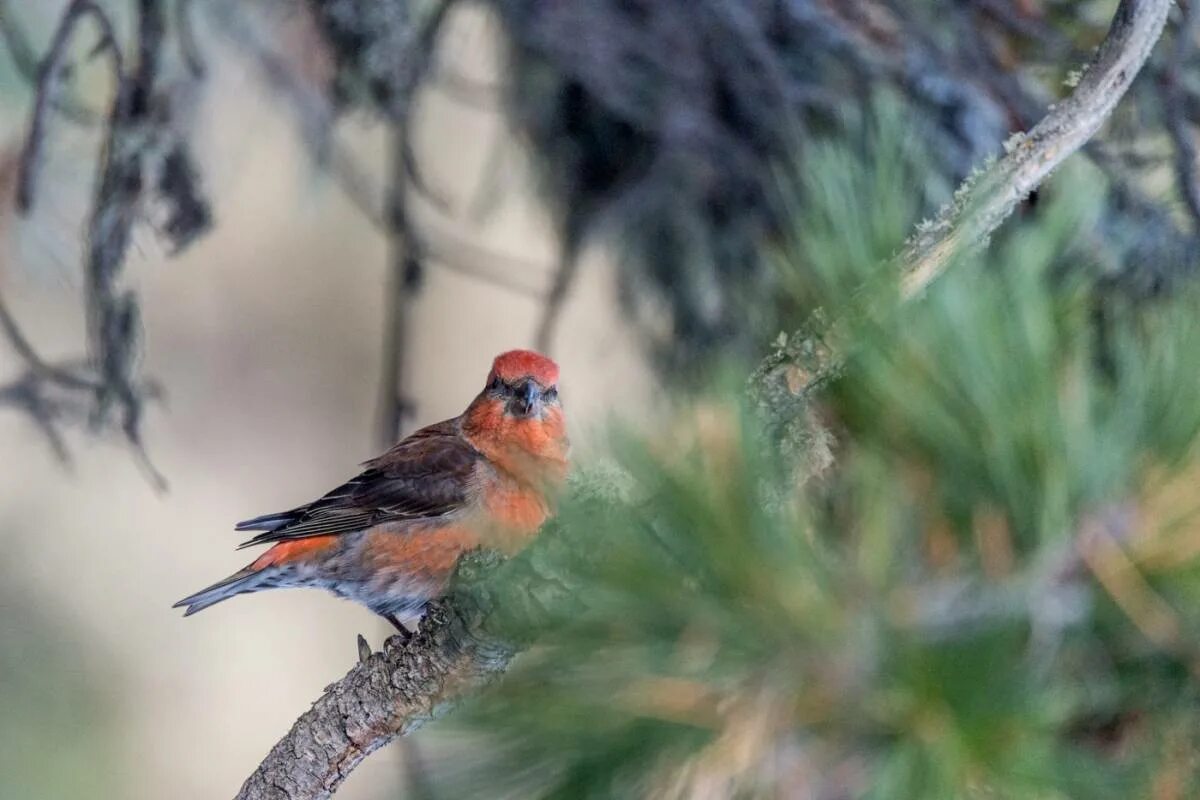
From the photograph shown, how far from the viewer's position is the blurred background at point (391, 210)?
1.40 meters

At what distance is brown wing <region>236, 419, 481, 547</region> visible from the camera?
6.82ft

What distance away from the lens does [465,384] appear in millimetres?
3496

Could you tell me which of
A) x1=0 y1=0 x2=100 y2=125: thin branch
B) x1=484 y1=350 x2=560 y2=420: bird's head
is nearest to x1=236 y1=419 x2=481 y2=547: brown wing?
x1=484 y1=350 x2=560 y2=420: bird's head

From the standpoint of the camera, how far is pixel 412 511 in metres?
2.09

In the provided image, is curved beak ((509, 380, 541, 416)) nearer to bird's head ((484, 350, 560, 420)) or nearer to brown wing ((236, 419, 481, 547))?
bird's head ((484, 350, 560, 420))

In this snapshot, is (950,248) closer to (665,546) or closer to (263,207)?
(665,546)

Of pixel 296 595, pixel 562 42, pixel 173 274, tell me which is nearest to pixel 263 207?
pixel 173 274

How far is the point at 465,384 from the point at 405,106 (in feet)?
5.24

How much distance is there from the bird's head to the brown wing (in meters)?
0.11

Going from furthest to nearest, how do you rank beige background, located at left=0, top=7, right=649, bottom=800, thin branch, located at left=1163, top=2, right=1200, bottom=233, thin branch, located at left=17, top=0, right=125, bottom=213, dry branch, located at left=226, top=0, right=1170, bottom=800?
1. beige background, located at left=0, top=7, right=649, bottom=800
2. thin branch, located at left=17, top=0, right=125, bottom=213
3. thin branch, located at left=1163, top=2, right=1200, bottom=233
4. dry branch, located at left=226, top=0, right=1170, bottom=800

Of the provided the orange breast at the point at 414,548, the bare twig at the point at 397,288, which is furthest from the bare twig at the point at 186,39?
the orange breast at the point at 414,548

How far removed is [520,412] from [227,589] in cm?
54

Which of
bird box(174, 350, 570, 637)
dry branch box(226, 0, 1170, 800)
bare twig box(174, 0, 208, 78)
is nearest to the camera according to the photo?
dry branch box(226, 0, 1170, 800)

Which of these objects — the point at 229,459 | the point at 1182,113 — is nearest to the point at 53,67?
the point at 1182,113
